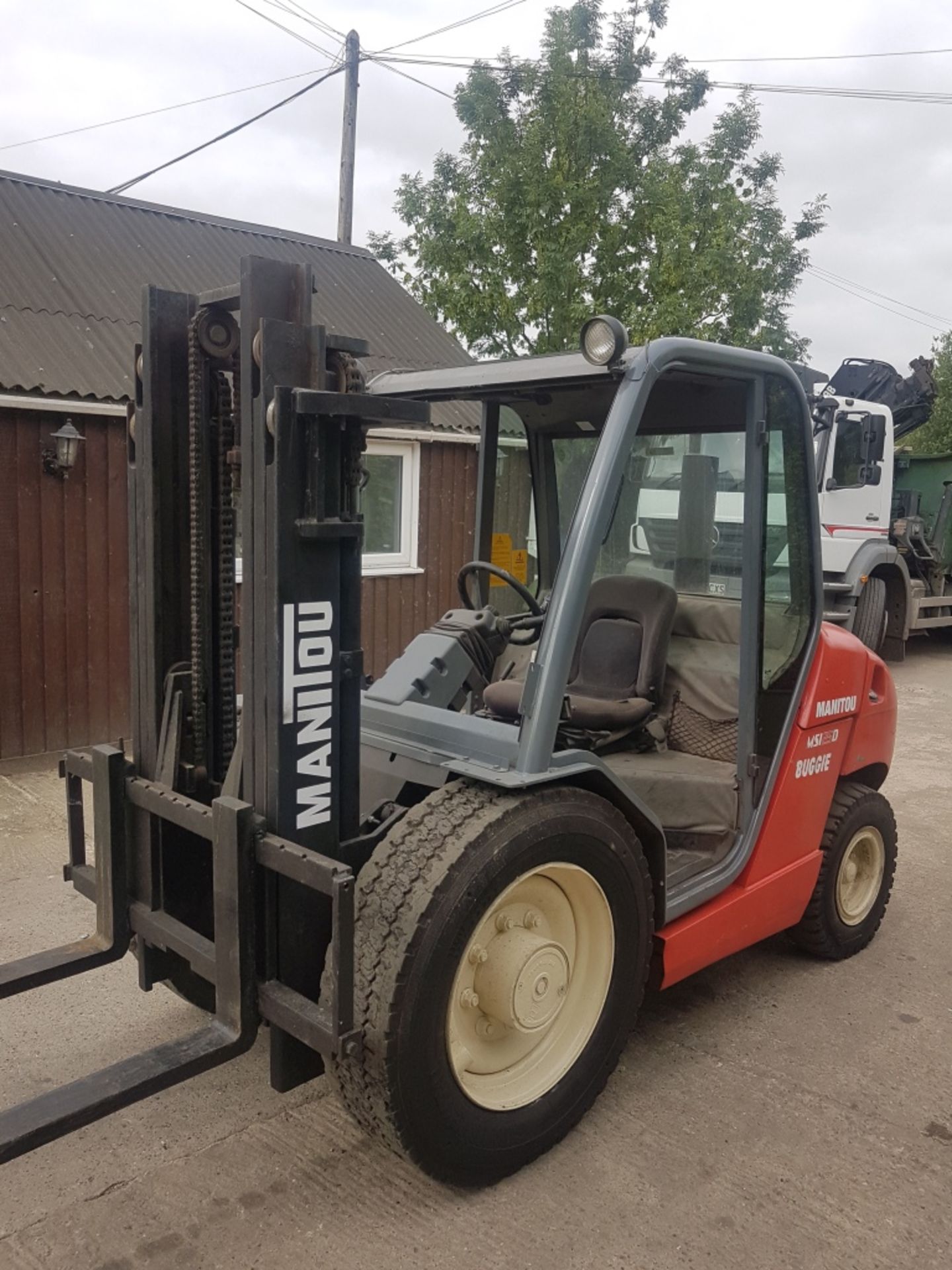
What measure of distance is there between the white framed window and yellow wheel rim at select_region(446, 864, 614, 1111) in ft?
20.2

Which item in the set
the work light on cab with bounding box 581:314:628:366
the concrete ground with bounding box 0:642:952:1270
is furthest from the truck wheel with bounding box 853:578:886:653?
Answer: the work light on cab with bounding box 581:314:628:366

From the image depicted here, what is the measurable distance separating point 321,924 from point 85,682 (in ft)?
16.7

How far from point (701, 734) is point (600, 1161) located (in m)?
1.49

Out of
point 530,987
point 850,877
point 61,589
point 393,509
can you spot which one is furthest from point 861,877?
point 393,509

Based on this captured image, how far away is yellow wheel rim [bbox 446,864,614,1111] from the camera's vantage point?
108 inches

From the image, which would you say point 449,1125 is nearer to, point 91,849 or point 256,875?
point 256,875

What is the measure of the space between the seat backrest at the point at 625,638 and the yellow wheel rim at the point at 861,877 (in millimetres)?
1199

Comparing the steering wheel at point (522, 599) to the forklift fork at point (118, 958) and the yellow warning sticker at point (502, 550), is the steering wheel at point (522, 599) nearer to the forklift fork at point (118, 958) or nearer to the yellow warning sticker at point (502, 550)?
the yellow warning sticker at point (502, 550)

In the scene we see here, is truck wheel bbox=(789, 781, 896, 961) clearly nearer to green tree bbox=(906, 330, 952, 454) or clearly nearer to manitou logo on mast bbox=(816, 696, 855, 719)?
manitou logo on mast bbox=(816, 696, 855, 719)

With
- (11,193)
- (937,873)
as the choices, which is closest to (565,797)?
(937,873)

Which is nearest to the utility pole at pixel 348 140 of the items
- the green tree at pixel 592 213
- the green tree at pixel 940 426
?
the green tree at pixel 592 213

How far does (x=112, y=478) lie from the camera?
23.4 ft

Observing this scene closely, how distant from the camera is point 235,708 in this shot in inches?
121

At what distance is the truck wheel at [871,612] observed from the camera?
1179 centimetres
